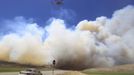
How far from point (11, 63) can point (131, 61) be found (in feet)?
45.5

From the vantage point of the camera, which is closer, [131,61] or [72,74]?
[72,74]

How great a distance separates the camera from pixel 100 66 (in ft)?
136

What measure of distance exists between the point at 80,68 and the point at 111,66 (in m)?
4.02

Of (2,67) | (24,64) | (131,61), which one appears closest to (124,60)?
(131,61)

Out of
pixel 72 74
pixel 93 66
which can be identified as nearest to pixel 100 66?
pixel 93 66

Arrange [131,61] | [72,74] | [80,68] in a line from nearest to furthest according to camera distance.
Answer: [72,74], [131,61], [80,68]

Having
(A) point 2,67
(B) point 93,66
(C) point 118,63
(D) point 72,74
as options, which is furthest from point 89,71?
(A) point 2,67

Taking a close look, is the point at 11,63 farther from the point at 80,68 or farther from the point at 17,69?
the point at 80,68

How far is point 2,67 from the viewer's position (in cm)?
4200

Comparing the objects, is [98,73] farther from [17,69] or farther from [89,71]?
[17,69]

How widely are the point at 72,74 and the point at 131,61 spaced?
8262 mm

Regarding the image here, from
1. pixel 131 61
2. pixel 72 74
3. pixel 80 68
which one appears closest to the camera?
pixel 72 74

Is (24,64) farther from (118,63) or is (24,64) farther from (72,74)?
(118,63)

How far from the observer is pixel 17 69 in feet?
133
